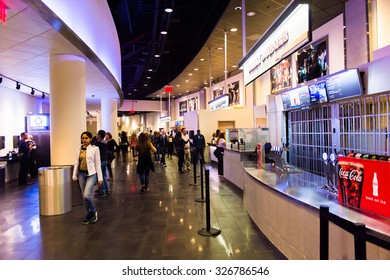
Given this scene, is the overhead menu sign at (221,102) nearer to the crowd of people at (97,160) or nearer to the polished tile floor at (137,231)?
the crowd of people at (97,160)

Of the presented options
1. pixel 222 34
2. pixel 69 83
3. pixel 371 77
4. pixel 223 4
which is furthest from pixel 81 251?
pixel 222 34

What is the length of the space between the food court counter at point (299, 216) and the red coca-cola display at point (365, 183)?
0.26ft

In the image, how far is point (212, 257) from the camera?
3.27 metres

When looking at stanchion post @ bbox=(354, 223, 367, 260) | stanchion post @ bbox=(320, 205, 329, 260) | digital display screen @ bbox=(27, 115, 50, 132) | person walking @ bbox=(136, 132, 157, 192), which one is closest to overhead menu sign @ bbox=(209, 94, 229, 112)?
person walking @ bbox=(136, 132, 157, 192)

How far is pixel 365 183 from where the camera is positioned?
2.29 metres

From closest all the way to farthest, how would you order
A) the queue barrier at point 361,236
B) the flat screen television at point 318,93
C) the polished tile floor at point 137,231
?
the queue barrier at point 361,236, the polished tile floor at point 137,231, the flat screen television at point 318,93

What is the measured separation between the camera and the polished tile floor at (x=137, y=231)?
343 cm

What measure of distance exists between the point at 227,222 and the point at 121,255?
73.6 inches

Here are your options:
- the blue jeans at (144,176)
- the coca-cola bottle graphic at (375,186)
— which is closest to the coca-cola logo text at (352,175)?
the coca-cola bottle graphic at (375,186)

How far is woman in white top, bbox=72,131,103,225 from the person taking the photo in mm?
4742

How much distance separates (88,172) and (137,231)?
1.35 meters

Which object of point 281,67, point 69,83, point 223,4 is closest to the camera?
point 69,83

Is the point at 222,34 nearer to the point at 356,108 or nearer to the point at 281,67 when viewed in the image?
the point at 281,67
